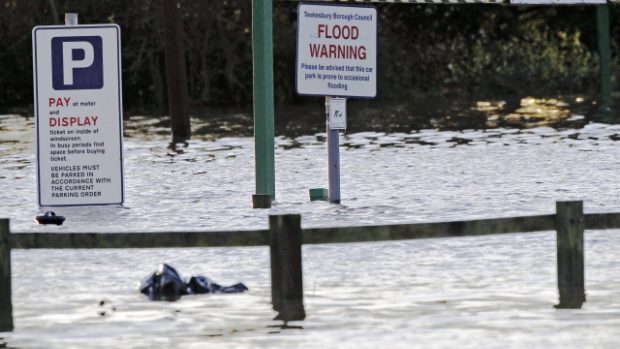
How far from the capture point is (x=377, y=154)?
25859 millimetres

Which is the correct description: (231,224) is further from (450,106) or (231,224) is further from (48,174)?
A: (450,106)

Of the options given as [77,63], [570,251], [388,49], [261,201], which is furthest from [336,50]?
[388,49]

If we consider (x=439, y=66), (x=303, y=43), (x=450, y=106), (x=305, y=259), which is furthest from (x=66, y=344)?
(x=439, y=66)

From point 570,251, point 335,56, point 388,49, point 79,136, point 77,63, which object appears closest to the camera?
point 570,251

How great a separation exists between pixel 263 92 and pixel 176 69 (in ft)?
33.6

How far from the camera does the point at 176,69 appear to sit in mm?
28812

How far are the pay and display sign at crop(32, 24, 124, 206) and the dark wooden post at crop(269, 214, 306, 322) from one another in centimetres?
648

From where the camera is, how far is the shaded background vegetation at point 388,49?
40844mm

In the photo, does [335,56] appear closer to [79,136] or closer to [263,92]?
[263,92]

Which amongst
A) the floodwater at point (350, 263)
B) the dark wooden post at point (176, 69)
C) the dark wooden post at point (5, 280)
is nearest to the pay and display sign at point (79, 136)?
the floodwater at point (350, 263)

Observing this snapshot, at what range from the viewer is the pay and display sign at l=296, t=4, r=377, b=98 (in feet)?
58.9

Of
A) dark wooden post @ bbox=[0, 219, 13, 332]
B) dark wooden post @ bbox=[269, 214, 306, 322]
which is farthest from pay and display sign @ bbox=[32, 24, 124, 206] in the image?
dark wooden post @ bbox=[269, 214, 306, 322]

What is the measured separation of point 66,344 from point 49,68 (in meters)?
7.30

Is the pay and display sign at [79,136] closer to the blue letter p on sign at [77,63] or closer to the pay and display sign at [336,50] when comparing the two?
the blue letter p on sign at [77,63]
